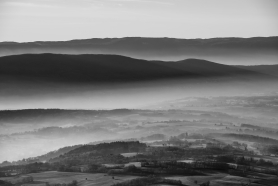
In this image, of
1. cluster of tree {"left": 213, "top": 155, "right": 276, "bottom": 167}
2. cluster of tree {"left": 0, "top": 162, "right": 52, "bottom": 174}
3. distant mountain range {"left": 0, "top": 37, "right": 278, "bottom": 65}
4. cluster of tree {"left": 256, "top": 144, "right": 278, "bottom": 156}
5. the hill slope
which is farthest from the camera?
distant mountain range {"left": 0, "top": 37, "right": 278, "bottom": 65}

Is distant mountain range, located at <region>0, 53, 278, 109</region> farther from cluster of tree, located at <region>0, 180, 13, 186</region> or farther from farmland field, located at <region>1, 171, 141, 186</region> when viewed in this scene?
cluster of tree, located at <region>0, 180, 13, 186</region>

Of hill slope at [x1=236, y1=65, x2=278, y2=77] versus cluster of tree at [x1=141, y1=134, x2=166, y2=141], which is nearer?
cluster of tree at [x1=141, y1=134, x2=166, y2=141]

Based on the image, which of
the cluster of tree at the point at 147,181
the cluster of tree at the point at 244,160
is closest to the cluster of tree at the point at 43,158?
the cluster of tree at the point at 147,181

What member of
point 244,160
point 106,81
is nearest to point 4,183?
point 244,160

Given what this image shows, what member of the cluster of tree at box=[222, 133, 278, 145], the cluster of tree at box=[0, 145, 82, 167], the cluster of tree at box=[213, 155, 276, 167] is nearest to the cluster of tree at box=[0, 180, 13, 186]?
the cluster of tree at box=[0, 145, 82, 167]

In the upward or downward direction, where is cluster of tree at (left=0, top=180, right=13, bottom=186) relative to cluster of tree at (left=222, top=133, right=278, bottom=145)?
downward

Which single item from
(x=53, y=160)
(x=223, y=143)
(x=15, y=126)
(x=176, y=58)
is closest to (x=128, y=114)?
(x=15, y=126)

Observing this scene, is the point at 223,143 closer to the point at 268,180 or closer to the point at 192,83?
the point at 268,180
